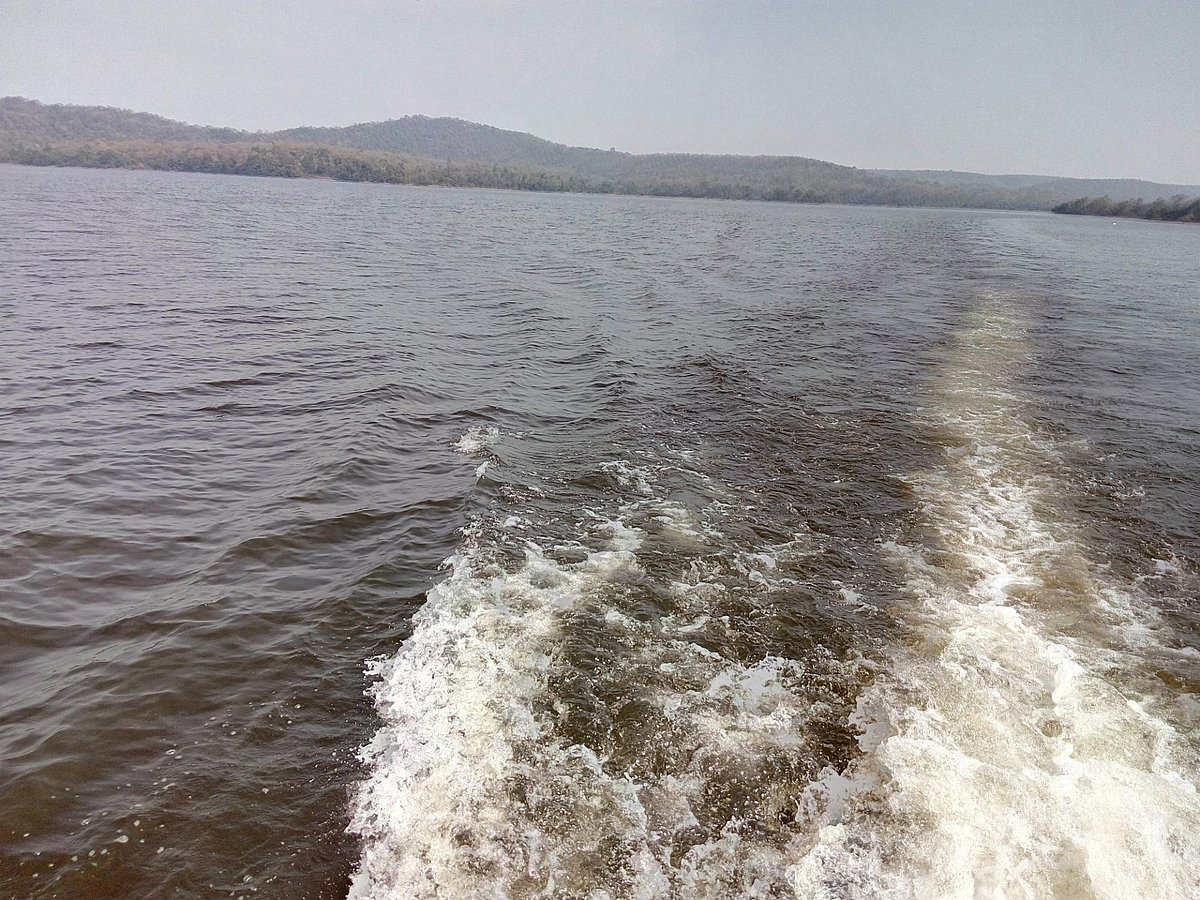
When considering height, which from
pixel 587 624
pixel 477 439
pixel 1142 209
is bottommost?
pixel 477 439

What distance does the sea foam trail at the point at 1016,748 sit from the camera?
4.32 m

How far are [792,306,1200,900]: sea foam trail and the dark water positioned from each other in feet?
0.10

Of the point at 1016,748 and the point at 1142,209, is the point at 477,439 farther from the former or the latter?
→ the point at 1142,209

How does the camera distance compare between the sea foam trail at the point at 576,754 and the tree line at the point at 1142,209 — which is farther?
the tree line at the point at 1142,209

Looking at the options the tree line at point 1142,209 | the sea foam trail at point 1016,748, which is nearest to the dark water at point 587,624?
the sea foam trail at point 1016,748

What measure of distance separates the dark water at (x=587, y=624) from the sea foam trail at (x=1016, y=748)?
0.03m

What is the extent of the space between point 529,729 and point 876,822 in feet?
9.42

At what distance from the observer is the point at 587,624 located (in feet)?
22.4

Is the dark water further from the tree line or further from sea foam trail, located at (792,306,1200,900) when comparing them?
the tree line

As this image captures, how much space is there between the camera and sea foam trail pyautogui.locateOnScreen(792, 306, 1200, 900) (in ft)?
14.2

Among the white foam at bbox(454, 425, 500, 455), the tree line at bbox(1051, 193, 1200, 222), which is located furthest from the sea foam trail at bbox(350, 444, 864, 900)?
the tree line at bbox(1051, 193, 1200, 222)

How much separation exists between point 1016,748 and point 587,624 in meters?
4.11

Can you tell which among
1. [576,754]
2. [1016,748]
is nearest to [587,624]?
[576,754]

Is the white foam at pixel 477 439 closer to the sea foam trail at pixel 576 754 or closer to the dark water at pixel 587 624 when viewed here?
the dark water at pixel 587 624
